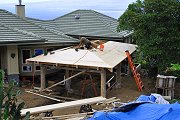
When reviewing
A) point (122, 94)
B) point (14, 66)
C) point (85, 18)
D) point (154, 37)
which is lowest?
point (122, 94)

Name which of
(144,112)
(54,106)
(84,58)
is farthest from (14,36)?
(144,112)

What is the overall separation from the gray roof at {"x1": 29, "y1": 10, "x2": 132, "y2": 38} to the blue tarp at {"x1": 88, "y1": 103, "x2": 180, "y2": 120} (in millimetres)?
13821

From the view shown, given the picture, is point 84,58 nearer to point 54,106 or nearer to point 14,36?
point 54,106

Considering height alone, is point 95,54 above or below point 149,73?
above

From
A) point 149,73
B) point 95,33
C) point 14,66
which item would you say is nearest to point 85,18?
point 95,33

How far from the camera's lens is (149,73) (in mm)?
24375

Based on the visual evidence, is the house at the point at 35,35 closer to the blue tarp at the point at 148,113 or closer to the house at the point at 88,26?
the house at the point at 88,26

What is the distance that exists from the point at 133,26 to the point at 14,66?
28.0 feet

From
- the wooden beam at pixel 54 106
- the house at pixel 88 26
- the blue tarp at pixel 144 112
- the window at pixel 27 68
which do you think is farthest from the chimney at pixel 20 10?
the blue tarp at pixel 144 112

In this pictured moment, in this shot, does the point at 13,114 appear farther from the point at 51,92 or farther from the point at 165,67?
the point at 165,67

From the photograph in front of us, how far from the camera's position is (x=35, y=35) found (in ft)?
70.7

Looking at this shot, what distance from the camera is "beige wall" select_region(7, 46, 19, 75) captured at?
2066 centimetres

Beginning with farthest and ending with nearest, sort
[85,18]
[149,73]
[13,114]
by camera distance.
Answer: [85,18], [149,73], [13,114]

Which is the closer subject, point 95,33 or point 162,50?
point 162,50
